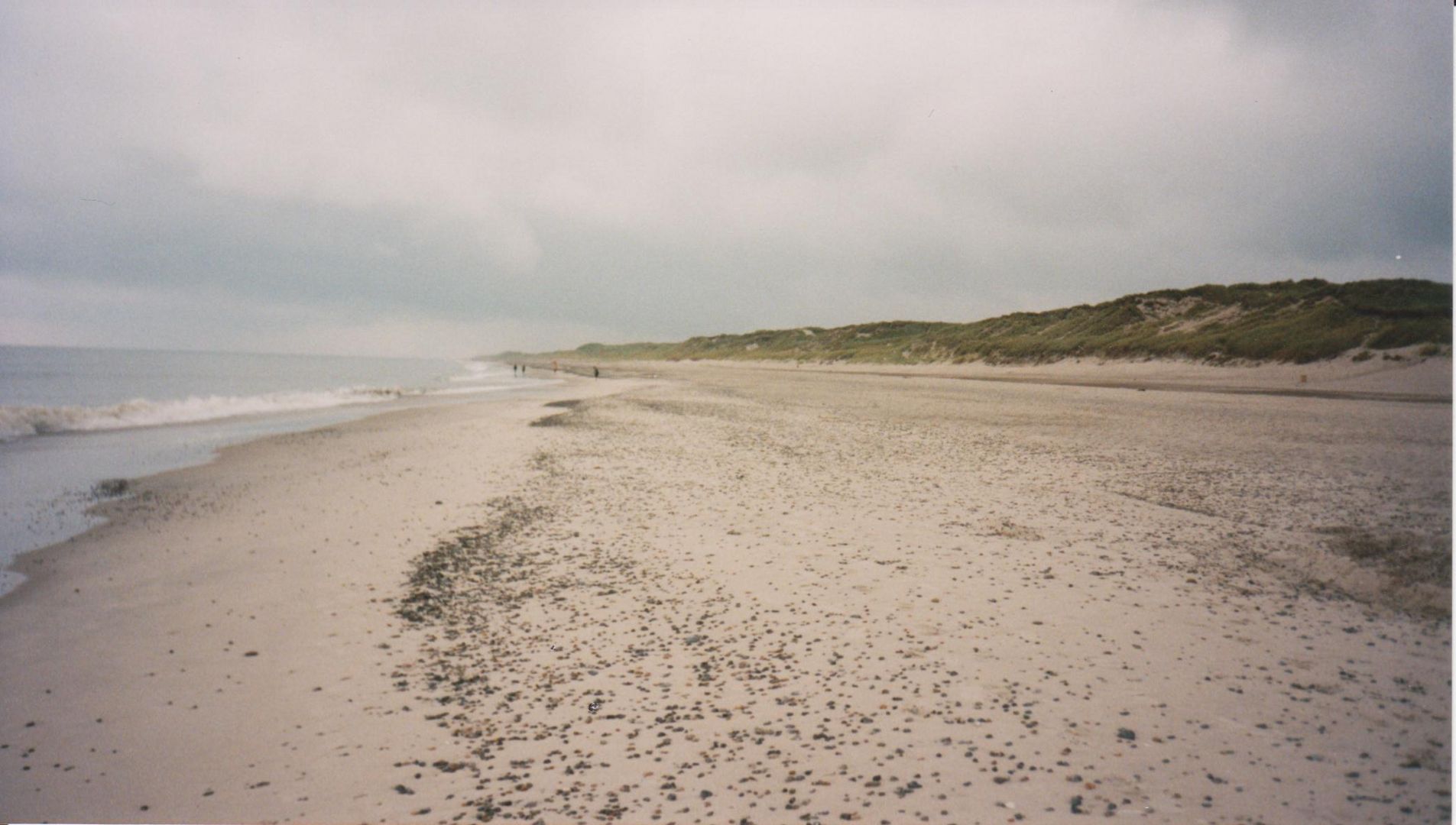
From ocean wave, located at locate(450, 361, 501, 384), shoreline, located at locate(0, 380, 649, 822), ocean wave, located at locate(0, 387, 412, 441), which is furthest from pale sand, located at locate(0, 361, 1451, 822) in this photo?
ocean wave, located at locate(450, 361, 501, 384)

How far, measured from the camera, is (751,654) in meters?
5.13

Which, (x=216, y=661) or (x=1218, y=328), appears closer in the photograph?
(x=216, y=661)

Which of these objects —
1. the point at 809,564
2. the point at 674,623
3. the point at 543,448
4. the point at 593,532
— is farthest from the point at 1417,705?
the point at 543,448

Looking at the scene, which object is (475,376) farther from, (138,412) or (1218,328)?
(1218,328)

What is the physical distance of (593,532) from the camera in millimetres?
8734

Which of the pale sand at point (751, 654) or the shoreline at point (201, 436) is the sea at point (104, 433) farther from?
the pale sand at point (751, 654)

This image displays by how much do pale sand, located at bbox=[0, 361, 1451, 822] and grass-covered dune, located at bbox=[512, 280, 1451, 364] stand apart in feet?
12.5

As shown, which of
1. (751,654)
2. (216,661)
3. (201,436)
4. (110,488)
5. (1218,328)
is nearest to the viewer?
(751,654)

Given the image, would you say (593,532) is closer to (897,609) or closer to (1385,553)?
(897,609)

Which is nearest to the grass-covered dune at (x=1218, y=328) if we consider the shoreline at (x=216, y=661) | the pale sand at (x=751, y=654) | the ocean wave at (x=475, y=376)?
the pale sand at (x=751, y=654)

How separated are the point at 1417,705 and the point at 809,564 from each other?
4.65 metres

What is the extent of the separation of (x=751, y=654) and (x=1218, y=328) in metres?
53.4

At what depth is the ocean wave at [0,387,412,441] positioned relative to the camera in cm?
2141

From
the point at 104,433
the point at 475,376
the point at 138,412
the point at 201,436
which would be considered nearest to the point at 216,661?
the point at 201,436
